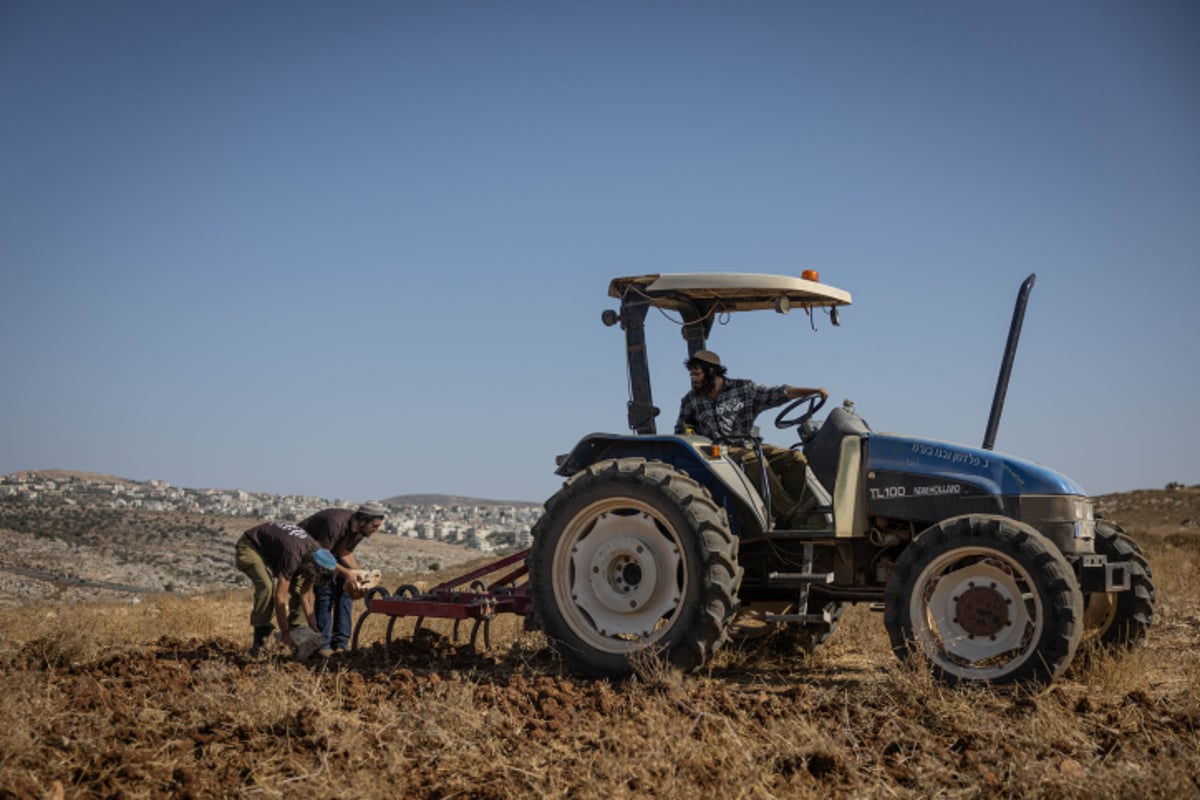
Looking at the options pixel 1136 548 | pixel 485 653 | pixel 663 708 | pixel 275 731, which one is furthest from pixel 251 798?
pixel 1136 548

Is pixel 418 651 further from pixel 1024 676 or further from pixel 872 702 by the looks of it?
pixel 1024 676

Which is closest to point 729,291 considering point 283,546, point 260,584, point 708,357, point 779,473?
point 708,357

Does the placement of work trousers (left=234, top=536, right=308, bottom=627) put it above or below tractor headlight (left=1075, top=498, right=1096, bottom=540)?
below

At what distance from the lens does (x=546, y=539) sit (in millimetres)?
6992

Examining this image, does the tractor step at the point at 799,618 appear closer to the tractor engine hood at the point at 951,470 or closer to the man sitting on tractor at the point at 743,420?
the man sitting on tractor at the point at 743,420

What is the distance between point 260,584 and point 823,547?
5.05 m

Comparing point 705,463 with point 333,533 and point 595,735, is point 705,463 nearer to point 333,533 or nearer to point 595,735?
point 595,735

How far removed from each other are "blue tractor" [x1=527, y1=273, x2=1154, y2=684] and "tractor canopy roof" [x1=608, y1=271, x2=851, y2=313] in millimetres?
16

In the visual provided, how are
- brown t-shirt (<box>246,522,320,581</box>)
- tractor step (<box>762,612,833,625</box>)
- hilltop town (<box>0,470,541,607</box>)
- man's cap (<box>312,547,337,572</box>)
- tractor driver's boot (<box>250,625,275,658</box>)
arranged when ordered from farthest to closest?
hilltop town (<box>0,470,541,607</box>), tractor driver's boot (<box>250,625,275,658</box>), brown t-shirt (<box>246,522,320,581</box>), man's cap (<box>312,547,337,572</box>), tractor step (<box>762,612,833,625</box>)

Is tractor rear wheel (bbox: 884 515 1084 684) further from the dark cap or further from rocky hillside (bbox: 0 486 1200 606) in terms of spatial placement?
rocky hillside (bbox: 0 486 1200 606)

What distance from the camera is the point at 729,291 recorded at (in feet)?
25.0

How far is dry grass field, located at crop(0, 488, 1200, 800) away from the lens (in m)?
4.56

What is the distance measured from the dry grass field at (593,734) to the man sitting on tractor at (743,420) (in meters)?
1.30

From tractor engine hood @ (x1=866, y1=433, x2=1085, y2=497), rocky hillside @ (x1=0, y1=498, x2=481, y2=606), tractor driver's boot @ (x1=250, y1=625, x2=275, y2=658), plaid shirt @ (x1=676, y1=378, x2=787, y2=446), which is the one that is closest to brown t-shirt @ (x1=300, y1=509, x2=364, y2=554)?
tractor driver's boot @ (x1=250, y1=625, x2=275, y2=658)
